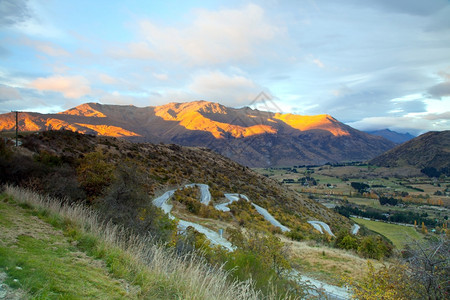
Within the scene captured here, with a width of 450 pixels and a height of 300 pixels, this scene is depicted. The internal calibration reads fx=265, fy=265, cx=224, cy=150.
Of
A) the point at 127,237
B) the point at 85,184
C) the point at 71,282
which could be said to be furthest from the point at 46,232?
the point at 85,184

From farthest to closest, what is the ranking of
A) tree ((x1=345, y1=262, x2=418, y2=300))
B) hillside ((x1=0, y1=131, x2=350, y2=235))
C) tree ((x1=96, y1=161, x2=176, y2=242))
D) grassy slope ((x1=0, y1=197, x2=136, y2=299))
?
hillside ((x1=0, y1=131, x2=350, y2=235)) → tree ((x1=96, y1=161, x2=176, y2=242)) → tree ((x1=345, y1=262, x2=418, y2=300)) → grassy slope ((x1=0, y1=197, x2=136, y2=299))

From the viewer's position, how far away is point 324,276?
1444 centimetres

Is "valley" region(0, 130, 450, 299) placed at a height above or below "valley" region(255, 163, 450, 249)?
above

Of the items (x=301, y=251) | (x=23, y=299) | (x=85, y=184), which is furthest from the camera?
(x=301, y=251)

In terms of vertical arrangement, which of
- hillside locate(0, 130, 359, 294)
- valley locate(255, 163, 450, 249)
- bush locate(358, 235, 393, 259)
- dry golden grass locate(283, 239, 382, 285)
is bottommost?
valley locate(255, 163, 450, 249)

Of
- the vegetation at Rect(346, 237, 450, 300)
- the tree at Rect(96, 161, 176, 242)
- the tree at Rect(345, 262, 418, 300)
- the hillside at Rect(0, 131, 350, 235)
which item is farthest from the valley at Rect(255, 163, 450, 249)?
the tree at Rect(96, 161, 176, 242)

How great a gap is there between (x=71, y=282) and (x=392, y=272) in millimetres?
7056

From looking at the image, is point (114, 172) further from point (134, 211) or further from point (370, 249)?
point (370, 249)

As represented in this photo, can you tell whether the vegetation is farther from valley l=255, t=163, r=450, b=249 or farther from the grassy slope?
valley l=255, t=163, r=450, b=249

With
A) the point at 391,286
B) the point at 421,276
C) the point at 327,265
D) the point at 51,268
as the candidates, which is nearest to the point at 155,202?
the point at 327,265

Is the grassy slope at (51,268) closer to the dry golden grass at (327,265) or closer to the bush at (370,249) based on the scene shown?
the dry golden grass at (327,265)

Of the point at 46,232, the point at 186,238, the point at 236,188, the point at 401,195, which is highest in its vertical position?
the point at 46,232

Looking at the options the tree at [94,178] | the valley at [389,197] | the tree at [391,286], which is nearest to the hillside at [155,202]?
the tree at [94,178]

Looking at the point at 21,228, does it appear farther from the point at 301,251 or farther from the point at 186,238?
the point at 301,251
